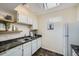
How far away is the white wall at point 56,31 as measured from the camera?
1218mm

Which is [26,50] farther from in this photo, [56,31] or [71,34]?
[71,34]

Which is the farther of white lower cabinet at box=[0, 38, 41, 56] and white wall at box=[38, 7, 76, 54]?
white wall at box=[38, 7, 76, 54]

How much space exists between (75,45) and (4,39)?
1.44 metres

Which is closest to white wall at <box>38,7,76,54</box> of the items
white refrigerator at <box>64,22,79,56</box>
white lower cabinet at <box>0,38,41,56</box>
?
white refrigerator at <box>64,22,79,56</box>

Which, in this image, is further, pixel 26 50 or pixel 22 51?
pixel 26 50

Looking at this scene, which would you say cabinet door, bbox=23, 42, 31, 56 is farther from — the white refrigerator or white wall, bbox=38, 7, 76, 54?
the white refrigerator

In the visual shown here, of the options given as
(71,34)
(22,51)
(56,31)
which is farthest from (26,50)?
(71,34)

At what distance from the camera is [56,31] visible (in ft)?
4.29

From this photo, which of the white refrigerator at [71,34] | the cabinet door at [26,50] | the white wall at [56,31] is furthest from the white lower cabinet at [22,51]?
the white refrigerator at [71,34]

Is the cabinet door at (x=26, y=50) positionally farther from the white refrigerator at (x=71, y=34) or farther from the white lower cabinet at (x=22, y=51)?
the white refrigerator at (x=71, y=34)

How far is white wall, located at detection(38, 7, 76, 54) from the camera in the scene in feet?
4.00

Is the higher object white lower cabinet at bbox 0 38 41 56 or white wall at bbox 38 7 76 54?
white wall at bbox 38 7 76 54

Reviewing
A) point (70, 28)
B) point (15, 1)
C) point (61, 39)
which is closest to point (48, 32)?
point (61, 39)

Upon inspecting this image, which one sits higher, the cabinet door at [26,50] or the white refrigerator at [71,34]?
Answer: the white refrigerator at [71,34]
